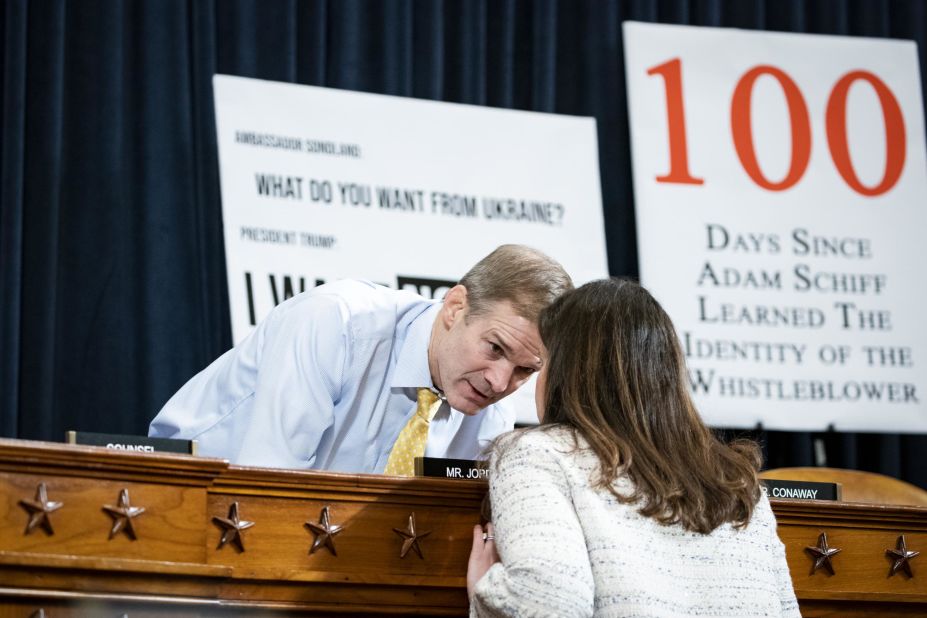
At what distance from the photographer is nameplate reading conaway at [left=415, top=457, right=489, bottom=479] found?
6.32 ft

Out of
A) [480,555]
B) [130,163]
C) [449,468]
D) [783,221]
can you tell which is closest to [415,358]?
[449,468]

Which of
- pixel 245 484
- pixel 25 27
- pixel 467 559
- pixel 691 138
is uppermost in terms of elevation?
pixel 25 27

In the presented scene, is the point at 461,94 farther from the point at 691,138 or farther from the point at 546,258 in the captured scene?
the point at 546,258

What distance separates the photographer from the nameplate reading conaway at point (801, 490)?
2.08m

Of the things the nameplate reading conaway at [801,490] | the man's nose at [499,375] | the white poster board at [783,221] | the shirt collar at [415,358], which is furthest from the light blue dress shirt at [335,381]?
the white poster board at [783,221]

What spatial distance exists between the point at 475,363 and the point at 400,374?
0.16 metres

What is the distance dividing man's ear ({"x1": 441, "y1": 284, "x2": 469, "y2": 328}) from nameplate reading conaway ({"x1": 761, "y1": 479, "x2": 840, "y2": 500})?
740 millimetres

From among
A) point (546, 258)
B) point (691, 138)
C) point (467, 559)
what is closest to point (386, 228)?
point (691, 138)

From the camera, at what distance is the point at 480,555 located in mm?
1862

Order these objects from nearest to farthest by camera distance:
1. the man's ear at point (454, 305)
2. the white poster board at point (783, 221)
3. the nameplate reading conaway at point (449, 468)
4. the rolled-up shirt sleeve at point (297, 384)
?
Result: the nameplate reading conaway at point (449, 468), the rolled-up shirt sleeve at point (297, 384), the man's ear at point (454, 305), the white poster board at point (783, 221)

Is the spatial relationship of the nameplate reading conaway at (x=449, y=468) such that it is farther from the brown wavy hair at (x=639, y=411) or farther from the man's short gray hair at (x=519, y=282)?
the man's short gray hair at (x=519, y=282)

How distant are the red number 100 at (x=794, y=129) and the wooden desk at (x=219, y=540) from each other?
2.33 m

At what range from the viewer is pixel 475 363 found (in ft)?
8.31

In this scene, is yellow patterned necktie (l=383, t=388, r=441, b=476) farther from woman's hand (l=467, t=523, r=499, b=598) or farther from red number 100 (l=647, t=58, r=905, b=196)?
red number 100 (l=647, t=58, r=905, b=196)
